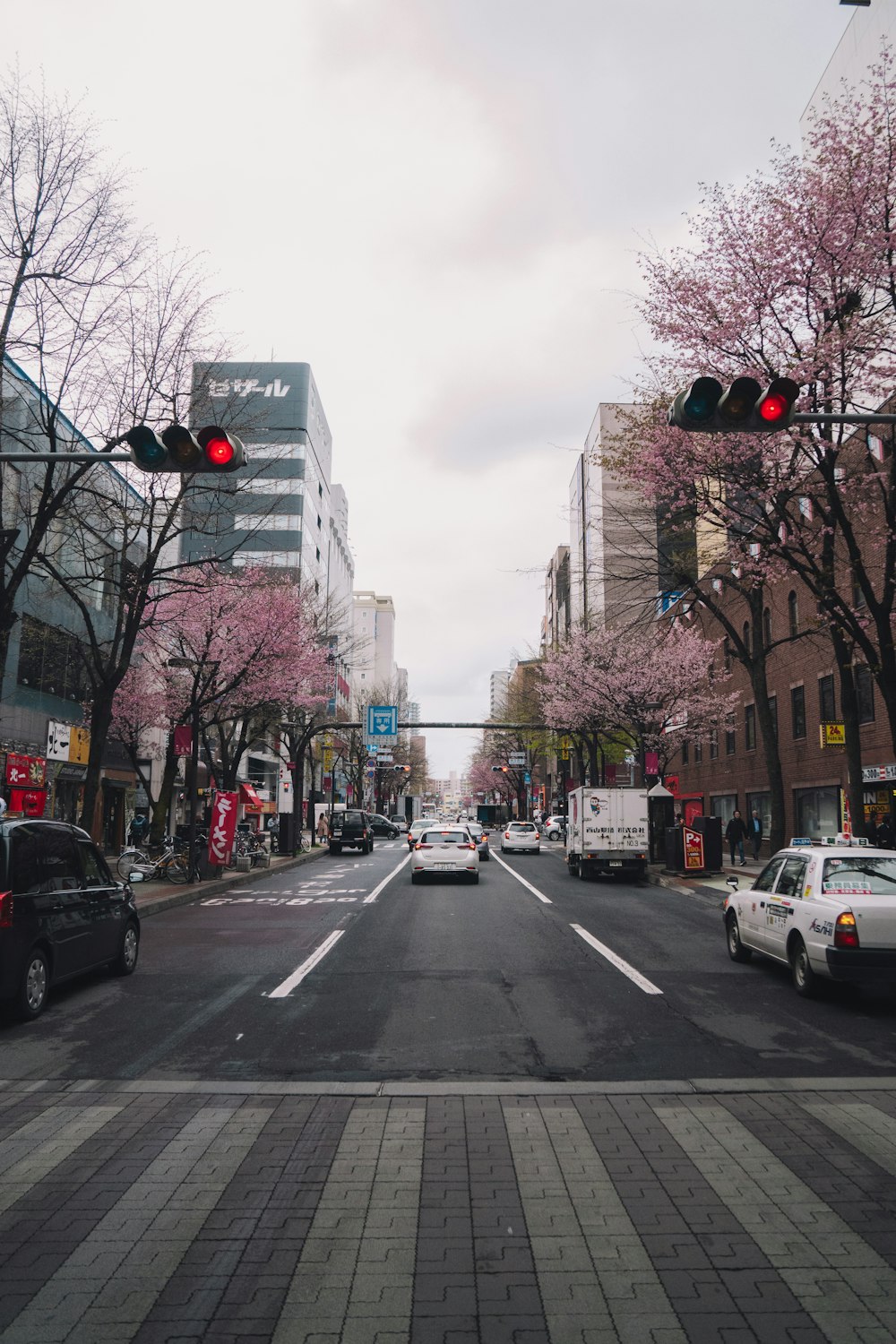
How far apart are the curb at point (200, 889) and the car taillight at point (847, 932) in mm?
12100

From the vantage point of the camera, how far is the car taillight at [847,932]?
9.34m

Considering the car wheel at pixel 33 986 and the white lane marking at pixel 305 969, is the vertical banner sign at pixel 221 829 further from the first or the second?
the car wheel at pixel 33 986

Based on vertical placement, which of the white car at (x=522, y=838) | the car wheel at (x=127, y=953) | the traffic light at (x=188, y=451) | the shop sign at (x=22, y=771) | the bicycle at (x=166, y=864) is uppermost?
the traffic light at (x=188, y=451)

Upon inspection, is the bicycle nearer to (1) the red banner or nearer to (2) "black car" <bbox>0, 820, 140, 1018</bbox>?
(1) the red banner

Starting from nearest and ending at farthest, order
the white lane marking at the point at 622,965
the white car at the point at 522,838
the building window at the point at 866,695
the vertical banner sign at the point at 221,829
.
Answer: the white lane marking at the point at 622,965 < the vertical banner sign at the point at 221,829 < the building window at the point at 866,695 < the white car at the point at 522,838

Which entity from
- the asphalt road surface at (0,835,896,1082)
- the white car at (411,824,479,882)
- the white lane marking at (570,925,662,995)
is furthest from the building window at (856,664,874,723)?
the white lane marking at (570,925,662,995)

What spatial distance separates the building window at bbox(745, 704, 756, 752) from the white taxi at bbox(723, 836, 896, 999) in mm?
29637

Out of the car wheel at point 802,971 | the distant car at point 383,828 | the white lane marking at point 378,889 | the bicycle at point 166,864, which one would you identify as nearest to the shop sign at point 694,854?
the white lane marking at point 378,889

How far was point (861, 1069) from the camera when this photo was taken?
7.51 meters

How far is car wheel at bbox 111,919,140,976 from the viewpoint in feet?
37.7

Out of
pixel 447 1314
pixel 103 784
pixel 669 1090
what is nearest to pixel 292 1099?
pixel 669 1090

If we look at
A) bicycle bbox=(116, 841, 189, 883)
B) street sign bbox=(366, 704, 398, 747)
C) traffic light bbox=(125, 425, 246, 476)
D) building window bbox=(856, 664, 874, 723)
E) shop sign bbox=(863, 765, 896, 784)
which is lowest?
bicycle bbox=(116, 841, 189, 883)

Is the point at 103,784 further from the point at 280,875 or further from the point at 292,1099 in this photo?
the point at 292,1099

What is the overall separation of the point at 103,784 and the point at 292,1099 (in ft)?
104
